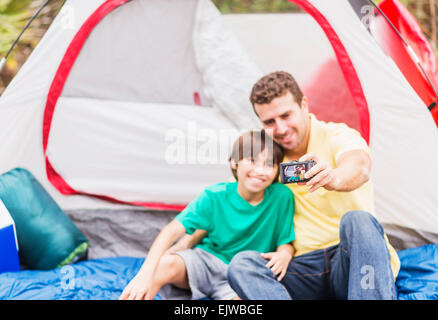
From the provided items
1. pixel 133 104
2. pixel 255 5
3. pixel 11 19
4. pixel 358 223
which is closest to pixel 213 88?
pixel 133 104

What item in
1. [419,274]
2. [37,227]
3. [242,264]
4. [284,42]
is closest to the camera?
[242,264]

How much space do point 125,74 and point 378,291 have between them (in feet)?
4.11

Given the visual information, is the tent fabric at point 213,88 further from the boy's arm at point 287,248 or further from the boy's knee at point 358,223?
the boy's knee at point 358,223

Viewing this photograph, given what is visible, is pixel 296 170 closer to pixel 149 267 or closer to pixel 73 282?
pixel 149 267

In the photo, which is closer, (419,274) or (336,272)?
(336,272)

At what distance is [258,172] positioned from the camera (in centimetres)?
133

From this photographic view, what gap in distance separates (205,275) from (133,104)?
2.67 feet

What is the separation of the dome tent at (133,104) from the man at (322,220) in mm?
325

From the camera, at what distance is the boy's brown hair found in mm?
1343

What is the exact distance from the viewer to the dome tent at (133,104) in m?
1.64

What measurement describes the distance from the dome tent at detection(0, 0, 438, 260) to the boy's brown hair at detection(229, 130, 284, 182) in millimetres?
424

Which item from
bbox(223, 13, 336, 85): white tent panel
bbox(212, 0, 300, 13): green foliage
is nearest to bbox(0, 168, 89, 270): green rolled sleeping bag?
bbox(223, 13, 336, 85): white tent panel

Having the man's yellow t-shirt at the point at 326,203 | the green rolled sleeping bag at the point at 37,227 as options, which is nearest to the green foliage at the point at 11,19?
the green rolled sleeping bag at the point at 37,227

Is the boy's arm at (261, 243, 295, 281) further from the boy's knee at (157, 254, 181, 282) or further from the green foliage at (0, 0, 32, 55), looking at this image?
the green foliage at (0, 0, 32, 55)
